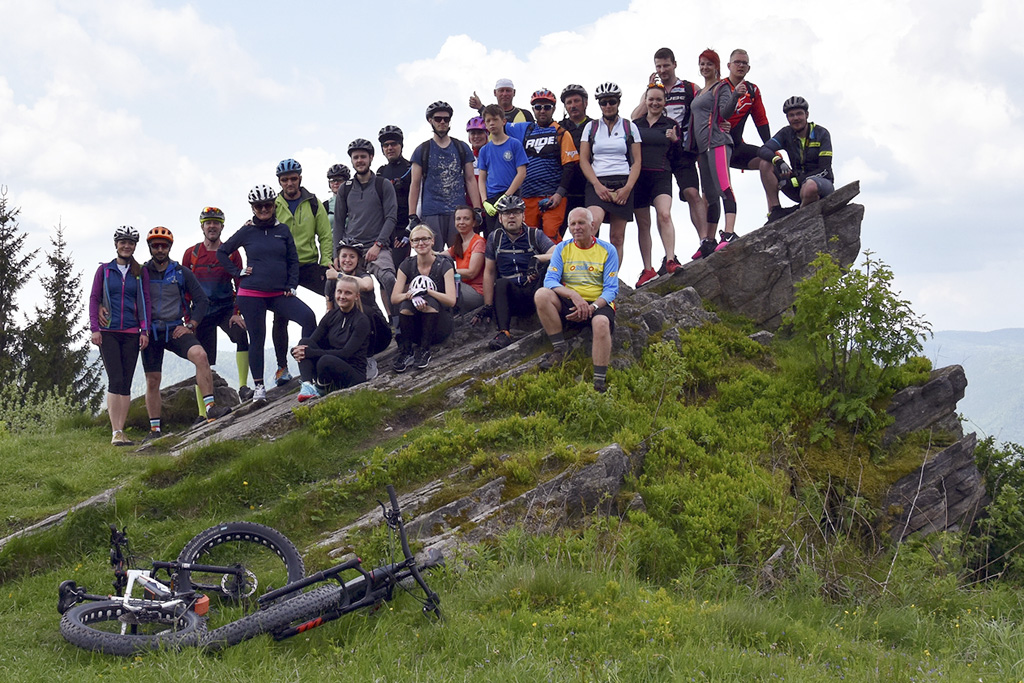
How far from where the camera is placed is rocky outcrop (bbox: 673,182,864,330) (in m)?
15.4

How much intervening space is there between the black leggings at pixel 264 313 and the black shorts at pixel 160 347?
2.84ft

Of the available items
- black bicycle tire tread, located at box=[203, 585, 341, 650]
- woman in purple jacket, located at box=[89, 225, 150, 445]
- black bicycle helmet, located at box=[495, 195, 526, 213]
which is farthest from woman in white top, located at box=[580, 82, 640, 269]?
black bicycle tire tread, located at box=[203, 585, 341, 650]

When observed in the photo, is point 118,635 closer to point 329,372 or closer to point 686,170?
point 329,372

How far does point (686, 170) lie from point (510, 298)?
15.2 feet

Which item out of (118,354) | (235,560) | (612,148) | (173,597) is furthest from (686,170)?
(173,597)

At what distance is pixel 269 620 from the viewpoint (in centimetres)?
617

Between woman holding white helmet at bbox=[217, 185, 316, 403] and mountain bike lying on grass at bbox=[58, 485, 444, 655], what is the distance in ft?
20.7

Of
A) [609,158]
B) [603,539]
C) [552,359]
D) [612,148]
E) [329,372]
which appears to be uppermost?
[612,148]

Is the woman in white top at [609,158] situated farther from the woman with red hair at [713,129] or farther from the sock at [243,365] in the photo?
the sock at [243,365]

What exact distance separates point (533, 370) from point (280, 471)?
3.85 m

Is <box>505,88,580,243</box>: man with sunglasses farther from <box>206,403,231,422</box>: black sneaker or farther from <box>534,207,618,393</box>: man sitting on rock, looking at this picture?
<box>206,403,231,422</box>: black sneaker

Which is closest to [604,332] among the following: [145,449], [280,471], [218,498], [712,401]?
[712,401]

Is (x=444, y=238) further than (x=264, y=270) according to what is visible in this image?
Yes

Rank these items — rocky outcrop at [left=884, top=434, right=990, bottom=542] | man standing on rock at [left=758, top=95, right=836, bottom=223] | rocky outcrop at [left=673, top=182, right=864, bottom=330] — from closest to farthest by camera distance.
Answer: rocky outcrop at [left=884, top=434, right=990, bottom=542] → man standing on rock at [left=758, top=95, right=836, bottom=223] → rocky outcrop at [left=673, top=182, right=864, bottom=330]
